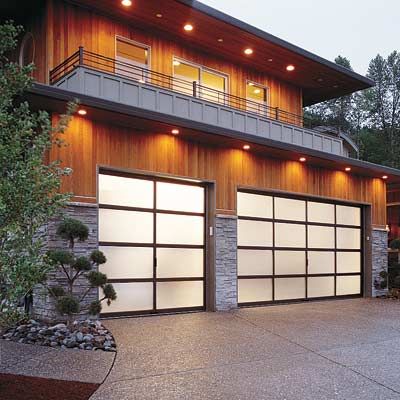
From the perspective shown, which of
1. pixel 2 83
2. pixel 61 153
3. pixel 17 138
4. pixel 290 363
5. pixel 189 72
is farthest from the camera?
pixel 189 72

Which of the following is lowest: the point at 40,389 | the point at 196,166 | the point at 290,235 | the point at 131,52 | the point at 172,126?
the point at 40,389

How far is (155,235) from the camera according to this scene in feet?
36.2

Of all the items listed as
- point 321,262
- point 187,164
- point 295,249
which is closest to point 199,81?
point 187,164

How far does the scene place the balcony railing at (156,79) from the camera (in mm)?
11477

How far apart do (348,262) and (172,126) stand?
805 cm

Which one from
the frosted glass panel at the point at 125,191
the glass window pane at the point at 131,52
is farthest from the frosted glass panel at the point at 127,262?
the glass window pane at the point at 131,52

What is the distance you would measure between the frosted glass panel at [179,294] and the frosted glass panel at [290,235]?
115 inches

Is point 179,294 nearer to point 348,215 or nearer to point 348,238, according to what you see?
point 348,238

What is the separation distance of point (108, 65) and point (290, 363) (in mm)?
8481

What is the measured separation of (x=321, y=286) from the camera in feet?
48.1

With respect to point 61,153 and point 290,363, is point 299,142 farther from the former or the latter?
point 290,363

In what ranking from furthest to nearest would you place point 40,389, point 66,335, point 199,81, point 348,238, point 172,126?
1. point 348,238
2. point 199,81
3. point 172,126
4. point 66,335
5. point 40,389

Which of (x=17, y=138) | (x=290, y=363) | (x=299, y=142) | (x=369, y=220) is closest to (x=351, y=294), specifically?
(x=369, y=220)

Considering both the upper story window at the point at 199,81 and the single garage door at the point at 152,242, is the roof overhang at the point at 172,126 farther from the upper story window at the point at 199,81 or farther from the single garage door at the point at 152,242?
the upper story window at the point at 199,81
